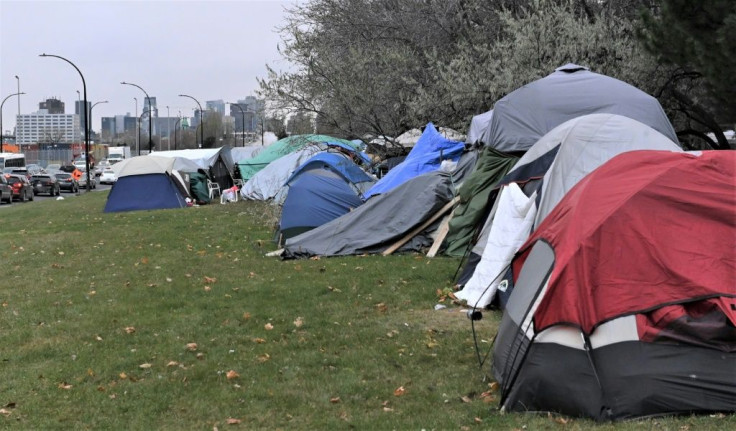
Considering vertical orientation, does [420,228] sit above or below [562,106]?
below

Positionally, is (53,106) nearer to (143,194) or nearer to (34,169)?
(34,169)

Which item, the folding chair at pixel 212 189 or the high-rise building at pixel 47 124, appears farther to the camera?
the high-rise building at pixel 47 124

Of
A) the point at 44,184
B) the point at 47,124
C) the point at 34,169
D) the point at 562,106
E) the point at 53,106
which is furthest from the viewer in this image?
the point at 53,106

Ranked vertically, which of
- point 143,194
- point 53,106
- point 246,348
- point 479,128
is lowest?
point 143,194

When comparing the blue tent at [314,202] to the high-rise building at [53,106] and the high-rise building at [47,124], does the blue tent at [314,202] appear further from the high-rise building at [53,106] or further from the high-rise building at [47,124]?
the high-rise building at [53,106]

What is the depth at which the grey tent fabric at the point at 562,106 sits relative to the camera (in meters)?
10.5

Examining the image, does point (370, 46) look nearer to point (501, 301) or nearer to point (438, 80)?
point (438, 80)

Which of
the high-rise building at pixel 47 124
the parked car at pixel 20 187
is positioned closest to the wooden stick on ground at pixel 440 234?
the parked car at pixel 20 187

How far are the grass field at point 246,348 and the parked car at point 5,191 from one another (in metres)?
28.1

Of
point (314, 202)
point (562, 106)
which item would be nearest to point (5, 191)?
point (314, 202)

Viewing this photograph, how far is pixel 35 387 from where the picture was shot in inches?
242

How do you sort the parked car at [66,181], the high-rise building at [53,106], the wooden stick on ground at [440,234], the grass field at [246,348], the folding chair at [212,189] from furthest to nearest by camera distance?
the high-rise building at [53,106] < the parked car at [66,181] < the folding chair at [212,189] < the wooden stick on ground at [440,234] < the grass field at [246,348]

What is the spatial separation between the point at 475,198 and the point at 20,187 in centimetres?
3597

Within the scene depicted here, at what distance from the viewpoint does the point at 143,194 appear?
2664 cm
